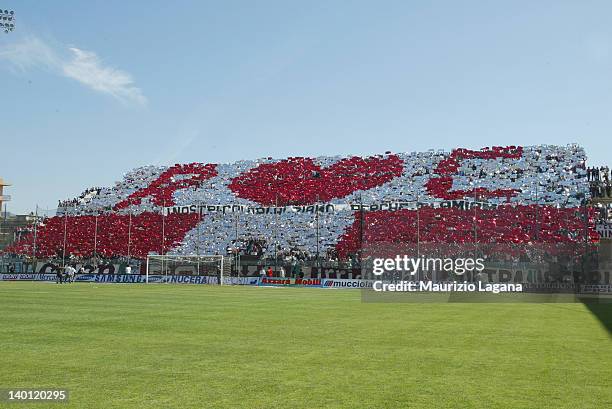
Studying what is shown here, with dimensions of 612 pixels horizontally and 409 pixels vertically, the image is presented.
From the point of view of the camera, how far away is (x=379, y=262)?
55.2m

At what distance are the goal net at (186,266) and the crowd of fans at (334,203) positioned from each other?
11.0ft

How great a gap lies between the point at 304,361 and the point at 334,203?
65091 mm

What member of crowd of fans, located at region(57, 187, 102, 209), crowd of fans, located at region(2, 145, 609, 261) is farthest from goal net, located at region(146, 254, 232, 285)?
crowd of fans, located at region(57, 187, 102, 209)

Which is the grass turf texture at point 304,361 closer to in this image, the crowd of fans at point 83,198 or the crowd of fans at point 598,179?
the crowd of fans at point 598,179

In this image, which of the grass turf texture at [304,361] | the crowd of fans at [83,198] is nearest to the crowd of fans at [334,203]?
the crowd of fans at [83,198]

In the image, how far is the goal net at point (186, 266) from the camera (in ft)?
199

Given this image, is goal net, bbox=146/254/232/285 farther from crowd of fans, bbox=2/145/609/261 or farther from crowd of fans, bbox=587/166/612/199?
crowd of fans, bbox=587/166/612/199

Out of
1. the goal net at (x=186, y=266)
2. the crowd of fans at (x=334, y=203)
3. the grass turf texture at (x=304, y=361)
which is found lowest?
the grass turf texture at (x=304, y=361)

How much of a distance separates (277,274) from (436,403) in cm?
5029

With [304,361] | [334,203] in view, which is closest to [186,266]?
[334,203]

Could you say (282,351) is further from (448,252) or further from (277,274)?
(277,274)

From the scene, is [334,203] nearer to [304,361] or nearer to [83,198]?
[83,198]

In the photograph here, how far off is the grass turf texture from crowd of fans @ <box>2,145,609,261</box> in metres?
41.8

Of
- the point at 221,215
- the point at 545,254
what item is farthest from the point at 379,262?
the point at 221,215
